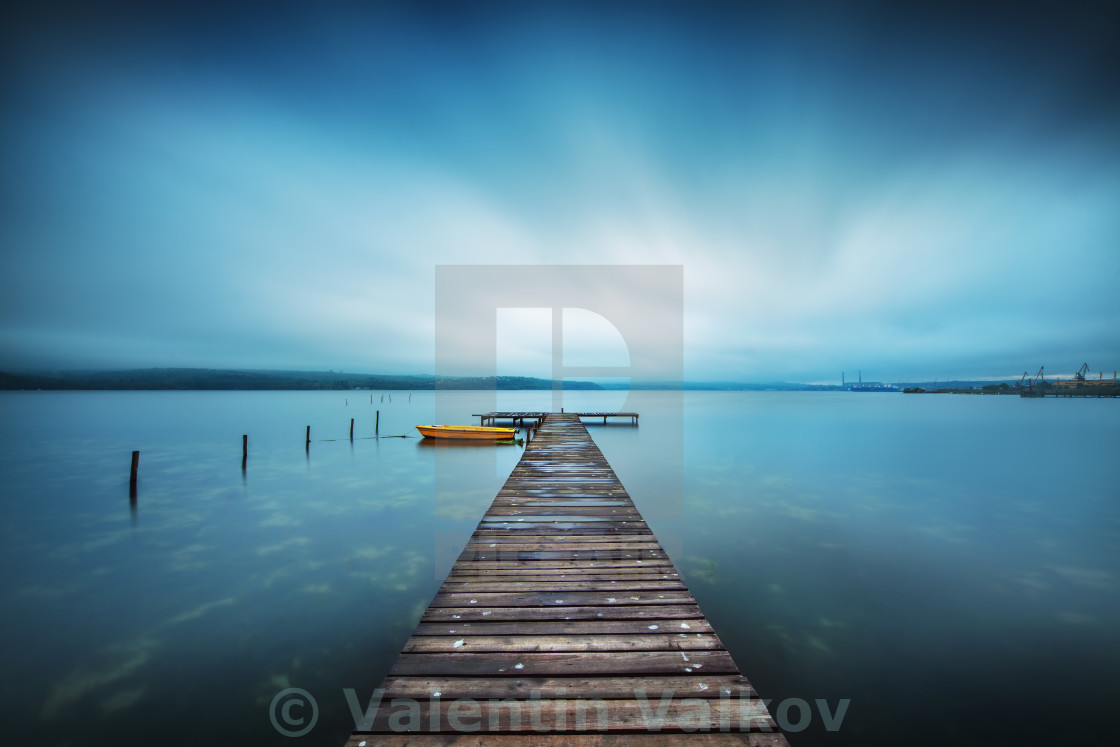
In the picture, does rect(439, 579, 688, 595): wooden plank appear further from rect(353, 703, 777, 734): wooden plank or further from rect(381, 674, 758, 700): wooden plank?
rect(353, 703, 777, 734): wooden plank

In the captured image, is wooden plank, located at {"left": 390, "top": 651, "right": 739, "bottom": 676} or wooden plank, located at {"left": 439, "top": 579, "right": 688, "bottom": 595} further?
wooden plank, located at {"left": 439, "top": 579, "right": 688, "bottom": 595}

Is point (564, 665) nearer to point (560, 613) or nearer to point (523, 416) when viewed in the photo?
point (560, 613)

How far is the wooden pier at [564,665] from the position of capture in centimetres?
236

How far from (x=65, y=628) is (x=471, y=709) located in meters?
7.80

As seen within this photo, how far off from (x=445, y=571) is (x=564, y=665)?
19.7ft

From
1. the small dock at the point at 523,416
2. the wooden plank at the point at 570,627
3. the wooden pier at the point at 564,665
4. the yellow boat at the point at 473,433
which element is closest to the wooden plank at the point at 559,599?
Result: the wooden pier at the point at 564,665

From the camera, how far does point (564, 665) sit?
2852 millimetres

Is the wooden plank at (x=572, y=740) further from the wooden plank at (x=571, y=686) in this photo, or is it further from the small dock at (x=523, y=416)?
the small dock at (x=523, y=416)

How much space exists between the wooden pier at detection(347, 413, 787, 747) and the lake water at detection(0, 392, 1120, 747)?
2478mm

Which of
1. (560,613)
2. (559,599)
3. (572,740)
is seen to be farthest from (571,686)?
(559,599)

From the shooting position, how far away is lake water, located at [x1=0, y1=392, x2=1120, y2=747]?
4.77 metres

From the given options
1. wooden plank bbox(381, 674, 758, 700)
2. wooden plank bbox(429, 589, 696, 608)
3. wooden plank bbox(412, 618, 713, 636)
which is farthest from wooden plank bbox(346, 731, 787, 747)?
wooden plank bbox(429, 589, 696, 608)

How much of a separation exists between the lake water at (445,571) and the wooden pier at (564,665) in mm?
2478

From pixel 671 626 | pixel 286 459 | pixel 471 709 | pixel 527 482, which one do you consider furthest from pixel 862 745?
pixel 286 459
